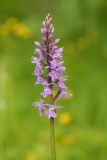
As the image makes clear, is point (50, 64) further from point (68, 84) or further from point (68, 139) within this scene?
point (68, 84)

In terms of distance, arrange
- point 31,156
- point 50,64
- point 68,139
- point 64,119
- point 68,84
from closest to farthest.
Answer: point 50,64
point 31,156
point 68,139
point 64,119
point 68,84

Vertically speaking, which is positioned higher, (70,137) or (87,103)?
(87,103)

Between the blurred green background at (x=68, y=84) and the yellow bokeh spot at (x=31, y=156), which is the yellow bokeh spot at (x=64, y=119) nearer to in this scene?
the blurred green background at (x=68, y=84)

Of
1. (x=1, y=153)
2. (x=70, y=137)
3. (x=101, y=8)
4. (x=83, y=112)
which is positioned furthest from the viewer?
(x=101, y=8)

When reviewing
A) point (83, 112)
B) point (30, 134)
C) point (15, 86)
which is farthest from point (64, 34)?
point (30, 134)

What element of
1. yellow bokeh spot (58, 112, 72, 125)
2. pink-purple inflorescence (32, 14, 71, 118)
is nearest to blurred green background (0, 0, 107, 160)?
yellow bokeh spot (58, 112, 72, 125)

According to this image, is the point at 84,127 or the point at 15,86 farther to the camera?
the point at 15,86

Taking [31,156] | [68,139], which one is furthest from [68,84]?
[31,156]

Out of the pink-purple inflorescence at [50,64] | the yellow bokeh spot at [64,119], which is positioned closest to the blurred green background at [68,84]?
the yellow bokeh spot at [64,119]

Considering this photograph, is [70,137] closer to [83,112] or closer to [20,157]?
[20,157]
